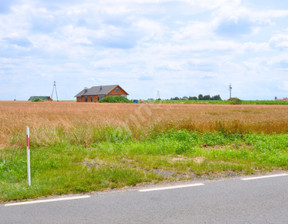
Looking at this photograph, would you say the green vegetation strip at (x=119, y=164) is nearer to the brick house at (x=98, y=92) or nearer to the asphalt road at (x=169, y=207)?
the asphalt road at (x=169, y=207)

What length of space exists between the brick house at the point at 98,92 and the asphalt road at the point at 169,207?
87.0 m

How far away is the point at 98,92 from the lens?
321 feet

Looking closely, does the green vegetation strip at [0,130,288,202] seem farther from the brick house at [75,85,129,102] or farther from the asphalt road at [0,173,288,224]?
the brick house at [75,85,129,102]

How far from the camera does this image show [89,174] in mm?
6922

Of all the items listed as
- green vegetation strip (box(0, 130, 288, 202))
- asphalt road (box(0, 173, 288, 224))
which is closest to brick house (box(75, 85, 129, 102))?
green vegetation strip (box(0, 130, 288, 202))

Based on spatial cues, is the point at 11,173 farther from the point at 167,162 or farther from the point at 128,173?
the point at 167,162

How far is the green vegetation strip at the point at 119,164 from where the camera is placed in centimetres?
632

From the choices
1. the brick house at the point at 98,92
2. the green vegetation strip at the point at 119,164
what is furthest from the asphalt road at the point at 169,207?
the brick house at the point at 98,92

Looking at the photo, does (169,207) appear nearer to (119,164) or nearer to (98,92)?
(119,164)

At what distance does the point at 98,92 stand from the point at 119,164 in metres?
91.2

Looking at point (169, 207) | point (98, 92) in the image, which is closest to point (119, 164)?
point (169, 207)

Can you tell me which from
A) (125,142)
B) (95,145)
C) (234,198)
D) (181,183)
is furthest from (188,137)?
(234,198)

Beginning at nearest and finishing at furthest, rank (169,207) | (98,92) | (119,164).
→ 1. (169,207)
2. (119,164)
3. (98,92)

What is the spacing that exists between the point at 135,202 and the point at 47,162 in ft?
12.3
